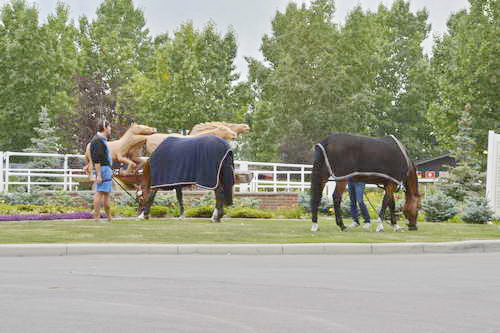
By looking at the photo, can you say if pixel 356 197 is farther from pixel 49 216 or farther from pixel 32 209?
pixel 32 209

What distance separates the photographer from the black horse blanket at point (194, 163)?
19.6 m

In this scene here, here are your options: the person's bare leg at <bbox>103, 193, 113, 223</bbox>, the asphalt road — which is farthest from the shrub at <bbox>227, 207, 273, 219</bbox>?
the asphalt road

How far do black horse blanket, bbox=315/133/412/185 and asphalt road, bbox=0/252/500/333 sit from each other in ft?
15.8

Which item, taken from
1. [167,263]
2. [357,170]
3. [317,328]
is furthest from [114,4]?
[317,328]

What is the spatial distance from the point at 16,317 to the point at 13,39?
52939 mm

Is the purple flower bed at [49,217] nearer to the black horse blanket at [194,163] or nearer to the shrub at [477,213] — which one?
the black horse blanket at [194,163]

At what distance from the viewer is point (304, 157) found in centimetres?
6212

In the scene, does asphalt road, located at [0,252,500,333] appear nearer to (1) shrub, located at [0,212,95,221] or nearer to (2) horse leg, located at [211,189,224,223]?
(2) horse leg, located at [211,189,224,223]

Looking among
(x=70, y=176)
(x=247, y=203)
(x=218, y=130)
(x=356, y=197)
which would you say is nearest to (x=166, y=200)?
(x=218, y=130)

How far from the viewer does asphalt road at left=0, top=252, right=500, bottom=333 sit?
714 centimetres

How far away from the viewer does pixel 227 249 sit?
13.6 metres

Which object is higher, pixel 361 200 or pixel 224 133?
pixel 224 133

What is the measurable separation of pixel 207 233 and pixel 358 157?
360 centimetres

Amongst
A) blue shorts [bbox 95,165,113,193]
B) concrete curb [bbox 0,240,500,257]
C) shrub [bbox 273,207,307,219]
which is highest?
blue shorts [bbox 95,165,113,193]
